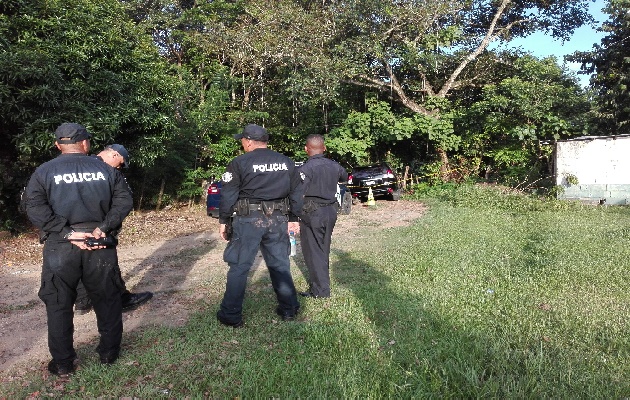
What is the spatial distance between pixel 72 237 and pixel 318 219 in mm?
2444

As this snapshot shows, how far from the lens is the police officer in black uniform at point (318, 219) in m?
4.93

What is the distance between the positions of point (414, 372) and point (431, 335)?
70cm

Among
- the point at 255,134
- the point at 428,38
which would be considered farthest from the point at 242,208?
the point at 428,38

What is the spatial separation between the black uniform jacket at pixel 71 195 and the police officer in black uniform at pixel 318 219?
2005 millimetres

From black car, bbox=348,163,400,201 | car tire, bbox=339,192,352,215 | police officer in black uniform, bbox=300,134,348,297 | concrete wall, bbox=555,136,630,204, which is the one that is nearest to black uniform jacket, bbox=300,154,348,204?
police officer in black uniform, bbox=300,134,348,297

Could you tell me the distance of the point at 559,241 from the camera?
7180mm

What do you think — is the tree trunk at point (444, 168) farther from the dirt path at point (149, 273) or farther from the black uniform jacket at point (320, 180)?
the black uniform jacket at point (320, 180)

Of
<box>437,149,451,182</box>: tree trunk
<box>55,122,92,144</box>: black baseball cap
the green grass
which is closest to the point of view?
the green grass

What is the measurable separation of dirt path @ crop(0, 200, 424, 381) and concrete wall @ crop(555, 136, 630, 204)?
4.32m

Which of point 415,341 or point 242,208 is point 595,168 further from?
point 242,208

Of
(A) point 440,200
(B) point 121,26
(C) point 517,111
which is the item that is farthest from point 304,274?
(C) point 517,111

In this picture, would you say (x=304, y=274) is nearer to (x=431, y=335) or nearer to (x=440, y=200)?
(x=431, y=335)

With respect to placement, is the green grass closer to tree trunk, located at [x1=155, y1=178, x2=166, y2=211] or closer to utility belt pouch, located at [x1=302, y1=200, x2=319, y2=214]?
utility belt pouch, located at [x1=302, y1=200, x2=319, y2=214]

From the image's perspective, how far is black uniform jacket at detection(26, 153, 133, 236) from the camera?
10.7ft
